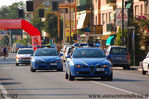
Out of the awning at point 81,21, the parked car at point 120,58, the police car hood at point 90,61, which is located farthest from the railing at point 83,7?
the police car hood at point 90,61

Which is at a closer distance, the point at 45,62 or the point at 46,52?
the point at 45,62

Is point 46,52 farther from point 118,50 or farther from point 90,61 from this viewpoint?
point 90,61

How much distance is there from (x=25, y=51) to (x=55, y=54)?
49.0 ft

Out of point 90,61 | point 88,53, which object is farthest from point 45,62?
point 90,61

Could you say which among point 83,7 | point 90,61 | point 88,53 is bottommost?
point 90,61

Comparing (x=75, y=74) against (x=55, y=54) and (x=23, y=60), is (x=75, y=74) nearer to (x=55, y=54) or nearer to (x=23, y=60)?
(x=55, y=54)

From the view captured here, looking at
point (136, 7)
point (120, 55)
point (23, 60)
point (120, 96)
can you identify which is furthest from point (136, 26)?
point (120, 96)

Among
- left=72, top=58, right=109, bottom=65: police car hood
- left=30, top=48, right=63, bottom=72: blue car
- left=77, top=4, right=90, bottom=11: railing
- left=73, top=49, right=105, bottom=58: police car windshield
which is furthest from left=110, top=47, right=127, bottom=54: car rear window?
left=77, top=4, right=90, bottom=11: railing

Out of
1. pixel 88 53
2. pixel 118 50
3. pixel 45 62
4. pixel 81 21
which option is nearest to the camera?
pixel 88 53

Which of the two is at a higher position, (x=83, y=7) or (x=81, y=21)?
(x=83, y=7)

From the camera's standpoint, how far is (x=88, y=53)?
85.7ft

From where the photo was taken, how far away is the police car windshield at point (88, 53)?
85.0 ft

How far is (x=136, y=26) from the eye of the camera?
47.1 m

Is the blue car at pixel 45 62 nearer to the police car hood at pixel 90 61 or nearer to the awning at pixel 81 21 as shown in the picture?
the police car hood at pixel 90 61
